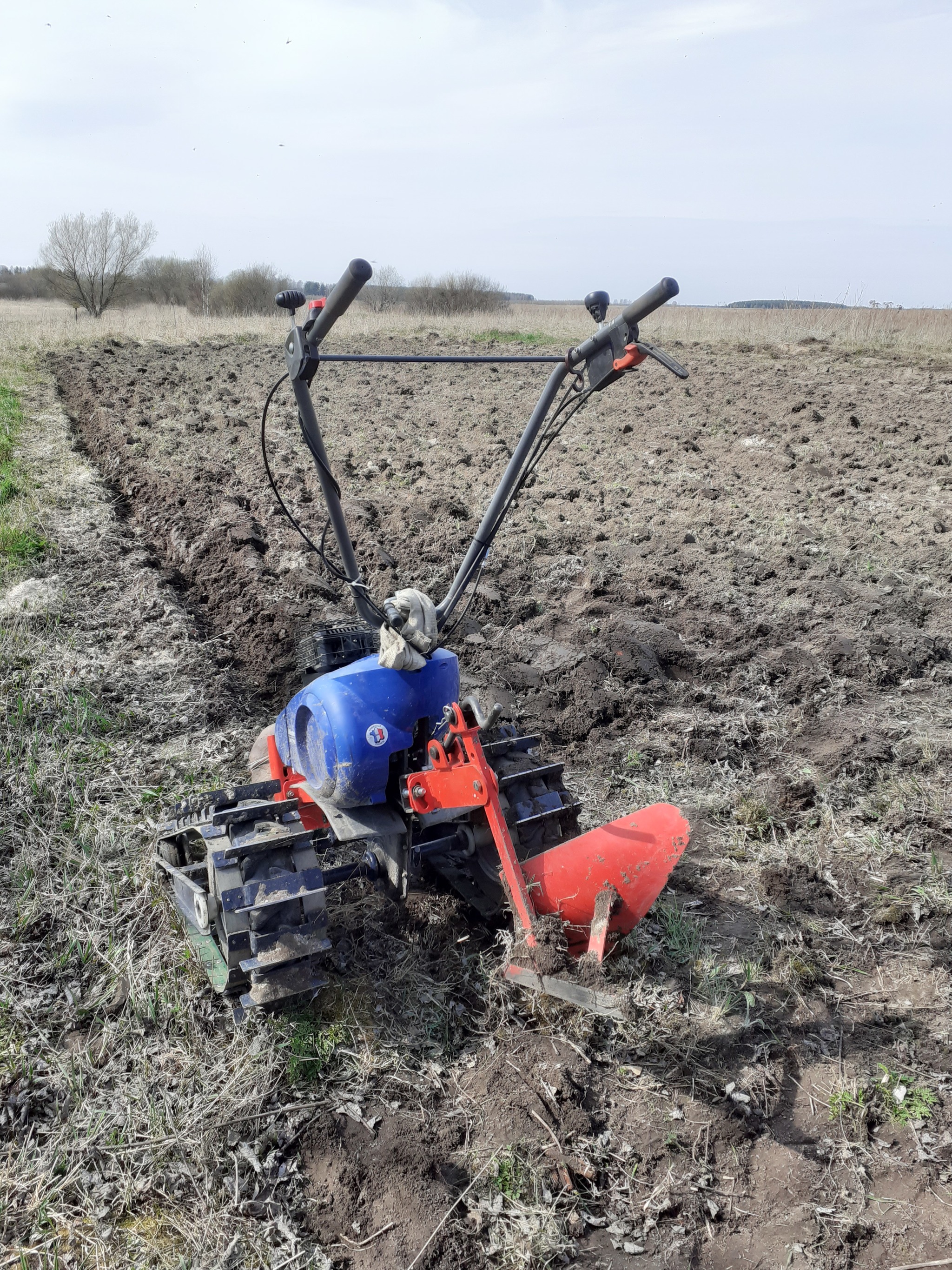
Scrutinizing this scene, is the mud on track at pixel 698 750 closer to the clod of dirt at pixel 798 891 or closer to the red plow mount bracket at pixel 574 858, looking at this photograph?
the clod of dirt at pixel 798 891

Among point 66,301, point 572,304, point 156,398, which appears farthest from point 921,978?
point 66,301

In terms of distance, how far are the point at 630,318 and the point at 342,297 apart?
0.91m

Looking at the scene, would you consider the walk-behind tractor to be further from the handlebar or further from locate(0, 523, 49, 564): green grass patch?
locate(0, 523, 49, 564): green grass patch

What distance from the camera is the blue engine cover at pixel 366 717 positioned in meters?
3.10

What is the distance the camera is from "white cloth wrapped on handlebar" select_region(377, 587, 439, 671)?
3.07 m

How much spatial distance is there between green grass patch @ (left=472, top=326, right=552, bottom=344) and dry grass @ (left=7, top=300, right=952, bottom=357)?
7cm

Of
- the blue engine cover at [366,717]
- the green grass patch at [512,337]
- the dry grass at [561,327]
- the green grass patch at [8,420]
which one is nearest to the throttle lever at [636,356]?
the blue engine cover at [366,717]

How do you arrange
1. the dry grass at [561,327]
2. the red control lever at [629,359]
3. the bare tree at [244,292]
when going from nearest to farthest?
the red control lever at [629,359] → the dry grass at [561,327] → the bare tree at [244,292]

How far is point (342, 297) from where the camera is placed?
2.57 metres

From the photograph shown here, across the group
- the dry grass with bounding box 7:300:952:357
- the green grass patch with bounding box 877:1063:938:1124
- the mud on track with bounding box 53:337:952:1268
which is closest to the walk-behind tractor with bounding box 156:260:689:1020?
the mud on track with bounding box 53:337:952:1268

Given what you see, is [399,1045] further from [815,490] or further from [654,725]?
[815,490]

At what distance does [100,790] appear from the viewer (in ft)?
14.3

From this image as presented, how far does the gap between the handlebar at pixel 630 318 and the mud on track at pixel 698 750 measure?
2231mm

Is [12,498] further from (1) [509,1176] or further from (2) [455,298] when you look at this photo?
(2) [455,298]
